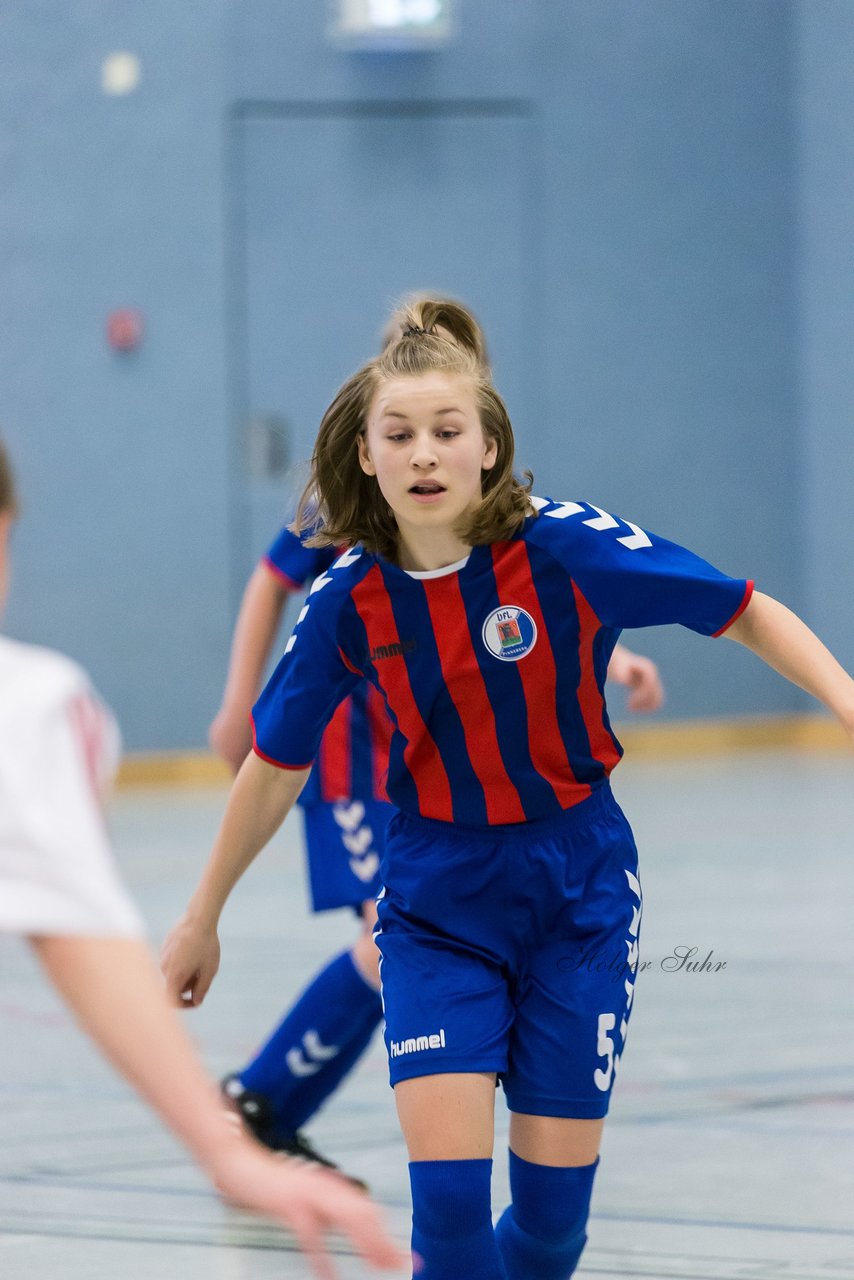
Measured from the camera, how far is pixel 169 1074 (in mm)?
1291

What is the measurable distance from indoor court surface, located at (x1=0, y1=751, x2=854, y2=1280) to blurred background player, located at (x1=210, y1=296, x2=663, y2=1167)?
0.16 meters

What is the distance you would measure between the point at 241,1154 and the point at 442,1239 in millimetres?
1112

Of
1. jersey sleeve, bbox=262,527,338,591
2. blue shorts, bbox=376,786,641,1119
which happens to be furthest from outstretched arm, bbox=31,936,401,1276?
→ jersey sleeve, bbox=262,527,338,591

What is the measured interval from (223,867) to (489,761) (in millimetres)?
353

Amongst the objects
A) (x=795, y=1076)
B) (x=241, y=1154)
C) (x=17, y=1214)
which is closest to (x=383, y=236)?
(x=795, y=1076)

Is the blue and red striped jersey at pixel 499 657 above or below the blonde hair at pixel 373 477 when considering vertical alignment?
below

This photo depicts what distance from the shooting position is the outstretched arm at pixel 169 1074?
1.23 metres

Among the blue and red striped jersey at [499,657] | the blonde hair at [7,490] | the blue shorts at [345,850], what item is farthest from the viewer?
the blue shorts at [345,850]

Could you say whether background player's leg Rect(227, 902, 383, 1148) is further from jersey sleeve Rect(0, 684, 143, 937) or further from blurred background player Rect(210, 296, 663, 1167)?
jersey sleeve Rect(0, 684, 143, 937)

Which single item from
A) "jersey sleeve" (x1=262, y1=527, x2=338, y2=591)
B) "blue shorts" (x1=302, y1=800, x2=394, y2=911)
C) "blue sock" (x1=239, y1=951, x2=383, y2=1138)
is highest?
"jersey sleeve" (x1=262, y1=527, x2=338, y2=591)

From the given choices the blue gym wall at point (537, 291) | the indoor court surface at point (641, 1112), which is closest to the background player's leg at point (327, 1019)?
the indoor court surface at point (641, 1112)

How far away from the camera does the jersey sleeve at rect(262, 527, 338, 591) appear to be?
3531mm

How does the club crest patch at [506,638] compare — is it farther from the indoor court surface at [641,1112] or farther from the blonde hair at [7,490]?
the blonde hair at [7,490]

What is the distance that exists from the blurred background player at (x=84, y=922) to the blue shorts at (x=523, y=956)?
1110 millimetres
